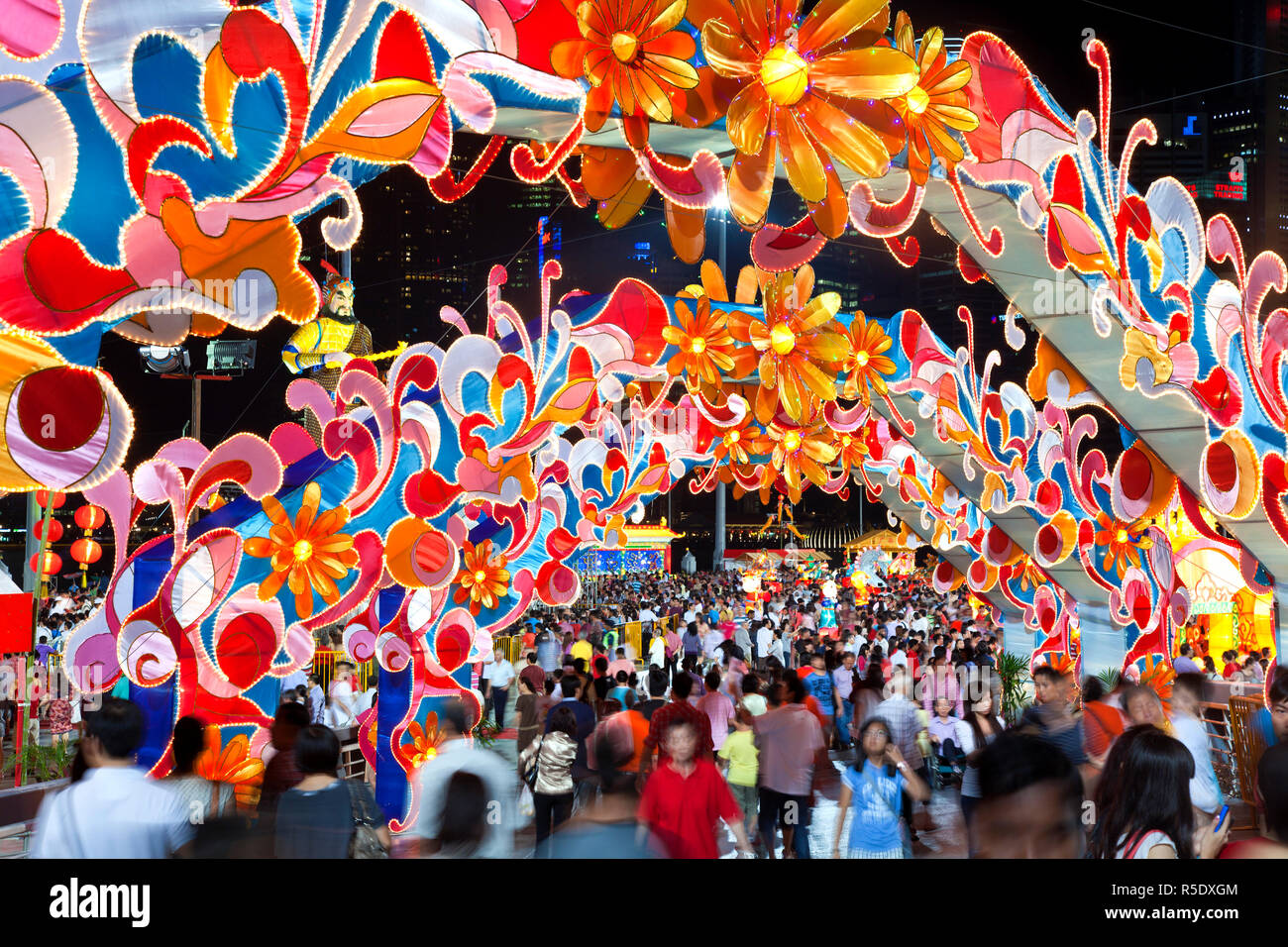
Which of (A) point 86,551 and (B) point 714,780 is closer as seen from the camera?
(B) point 714,780

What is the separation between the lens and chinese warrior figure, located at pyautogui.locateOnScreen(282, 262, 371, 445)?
8.30 m

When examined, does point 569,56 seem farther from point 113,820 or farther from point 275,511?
point 113,820

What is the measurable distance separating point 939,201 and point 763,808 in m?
3.81

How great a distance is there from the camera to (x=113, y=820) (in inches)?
115

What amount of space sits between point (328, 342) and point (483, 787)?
583 cm

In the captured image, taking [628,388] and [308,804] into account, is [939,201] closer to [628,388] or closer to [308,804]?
[628,388]

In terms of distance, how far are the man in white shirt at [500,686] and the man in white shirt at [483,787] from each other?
706cm

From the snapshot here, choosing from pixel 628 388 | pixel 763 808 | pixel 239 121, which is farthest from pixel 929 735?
pixel 239 121

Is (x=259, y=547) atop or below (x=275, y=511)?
below

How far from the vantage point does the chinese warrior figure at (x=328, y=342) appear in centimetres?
830

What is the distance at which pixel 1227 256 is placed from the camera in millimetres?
7035

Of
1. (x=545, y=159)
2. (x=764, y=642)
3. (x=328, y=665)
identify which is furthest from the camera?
(x=764, y=642)

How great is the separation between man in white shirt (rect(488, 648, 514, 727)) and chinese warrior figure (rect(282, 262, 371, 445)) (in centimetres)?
356

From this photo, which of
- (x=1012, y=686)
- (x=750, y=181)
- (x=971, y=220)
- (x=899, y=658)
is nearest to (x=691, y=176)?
(x=750, y=181)
